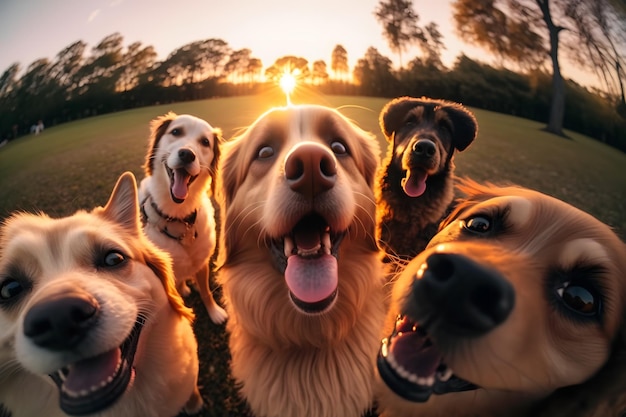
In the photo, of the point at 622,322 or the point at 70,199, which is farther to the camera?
the point at 70,199

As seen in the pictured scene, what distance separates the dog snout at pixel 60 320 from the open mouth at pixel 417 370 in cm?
133

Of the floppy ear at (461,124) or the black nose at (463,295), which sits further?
the floppy ear at (461,124)

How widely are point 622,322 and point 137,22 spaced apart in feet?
9.95

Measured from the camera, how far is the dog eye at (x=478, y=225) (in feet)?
5.54

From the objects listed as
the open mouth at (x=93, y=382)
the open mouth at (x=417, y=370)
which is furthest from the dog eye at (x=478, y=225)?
the open mouth at (x=93, y=382)

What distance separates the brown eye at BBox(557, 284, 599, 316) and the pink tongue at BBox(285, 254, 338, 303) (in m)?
0.99

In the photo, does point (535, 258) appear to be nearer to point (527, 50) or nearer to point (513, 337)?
point (513, 337)

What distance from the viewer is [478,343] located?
48.9 inches

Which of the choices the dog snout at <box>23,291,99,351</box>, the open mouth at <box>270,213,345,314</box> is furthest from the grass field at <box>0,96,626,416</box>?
the dog snout at <box>23,291,99,351</box>

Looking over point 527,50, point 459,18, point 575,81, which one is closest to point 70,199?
point 459,18

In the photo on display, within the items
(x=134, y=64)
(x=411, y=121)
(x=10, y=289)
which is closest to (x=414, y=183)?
(x=411, y=121)

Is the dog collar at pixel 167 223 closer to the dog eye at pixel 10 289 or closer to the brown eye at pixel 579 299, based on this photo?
the dog eye at pixel 10 289

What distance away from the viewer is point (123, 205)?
6.56 feet

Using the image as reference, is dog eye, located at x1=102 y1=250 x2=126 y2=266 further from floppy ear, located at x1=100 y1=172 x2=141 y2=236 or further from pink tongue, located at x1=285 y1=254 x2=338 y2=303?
pink tongue, located at x1=285 y1=254 x2=338 y2=303
